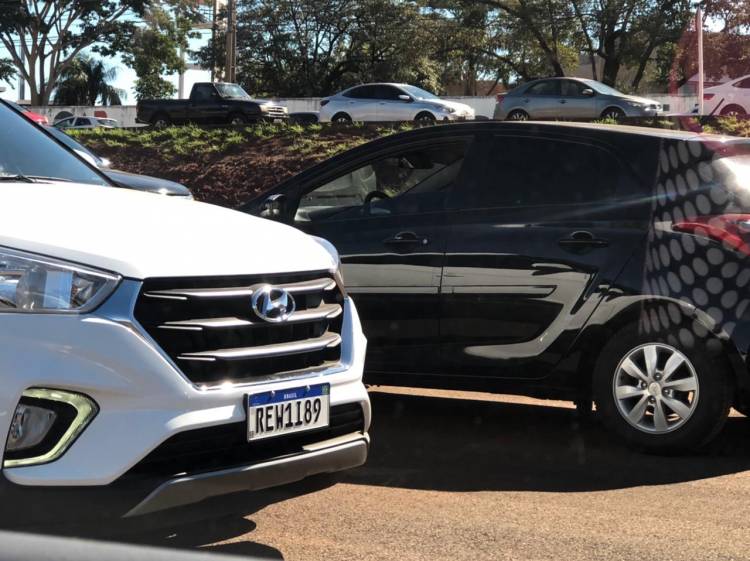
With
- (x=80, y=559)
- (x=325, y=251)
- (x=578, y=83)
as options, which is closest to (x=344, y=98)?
(x=578, y=83)

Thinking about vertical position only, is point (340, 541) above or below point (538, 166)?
below

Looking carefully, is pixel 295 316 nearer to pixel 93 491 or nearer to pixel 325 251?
pixel 325 251

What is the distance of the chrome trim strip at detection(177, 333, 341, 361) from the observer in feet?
11.0

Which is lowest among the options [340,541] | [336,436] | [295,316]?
[340,541]

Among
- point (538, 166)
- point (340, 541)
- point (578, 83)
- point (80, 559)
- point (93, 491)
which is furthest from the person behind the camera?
point (578, 83)

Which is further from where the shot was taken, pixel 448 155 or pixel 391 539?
pixel 448 155

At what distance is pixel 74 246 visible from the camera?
324 cm

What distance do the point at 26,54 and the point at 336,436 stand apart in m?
49.3

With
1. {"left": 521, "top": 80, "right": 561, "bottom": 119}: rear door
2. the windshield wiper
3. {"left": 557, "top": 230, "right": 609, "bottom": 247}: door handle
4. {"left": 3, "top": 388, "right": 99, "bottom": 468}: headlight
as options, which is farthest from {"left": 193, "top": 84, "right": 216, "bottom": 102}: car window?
{"left": 3, "top": 388, "right": 99, "bottom": 468}: headlight

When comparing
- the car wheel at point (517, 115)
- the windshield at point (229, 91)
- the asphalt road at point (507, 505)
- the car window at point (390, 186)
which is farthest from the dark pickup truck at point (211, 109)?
the asphalt road at point (507, 505)

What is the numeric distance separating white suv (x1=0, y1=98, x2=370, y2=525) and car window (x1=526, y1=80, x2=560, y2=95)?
21315 mm

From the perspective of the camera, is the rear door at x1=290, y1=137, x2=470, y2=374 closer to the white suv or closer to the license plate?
the white suv

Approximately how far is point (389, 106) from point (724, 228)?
71.0ft

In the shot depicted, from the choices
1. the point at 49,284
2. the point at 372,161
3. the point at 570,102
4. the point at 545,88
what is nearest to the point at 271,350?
the point at 49,284
